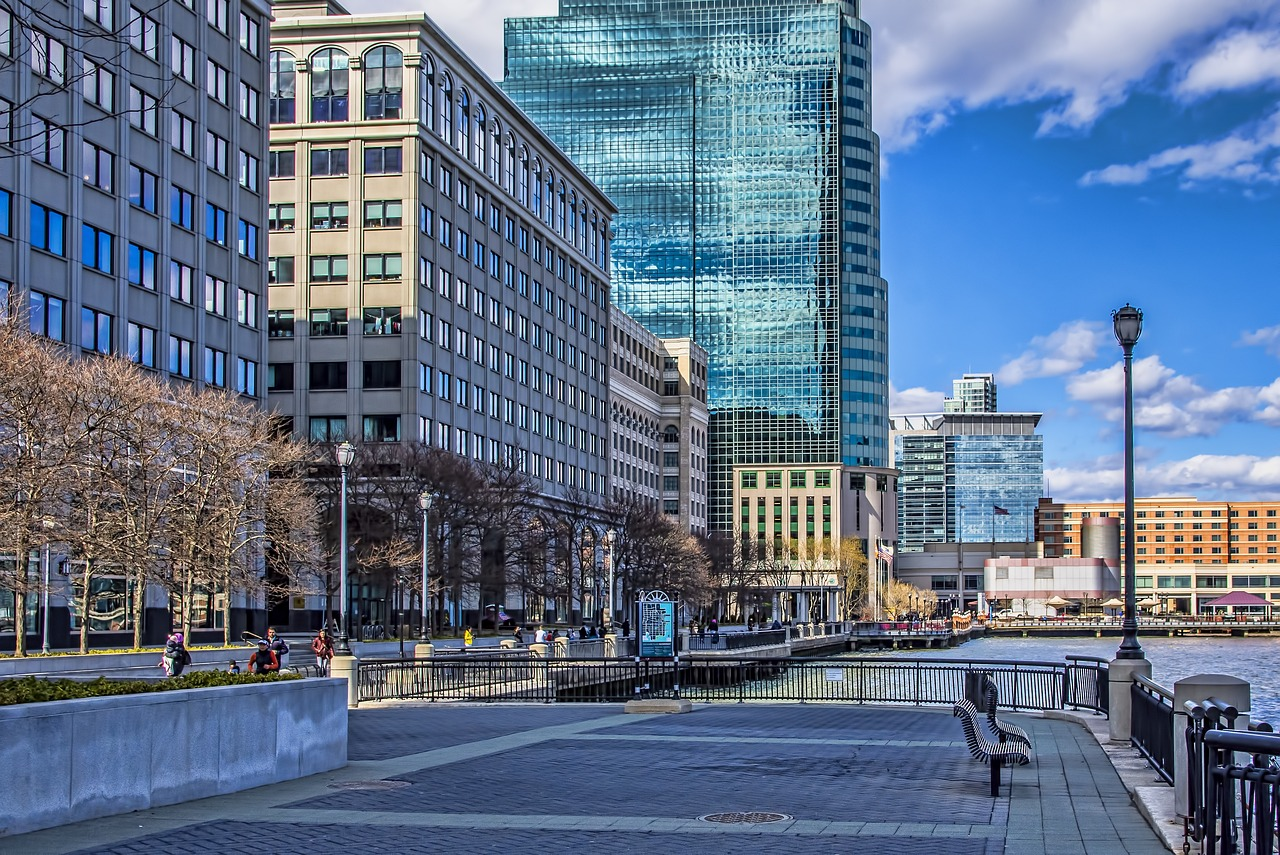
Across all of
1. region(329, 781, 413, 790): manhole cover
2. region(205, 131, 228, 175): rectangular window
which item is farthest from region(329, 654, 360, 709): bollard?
region(205, 131, 228, 175): rectangular window

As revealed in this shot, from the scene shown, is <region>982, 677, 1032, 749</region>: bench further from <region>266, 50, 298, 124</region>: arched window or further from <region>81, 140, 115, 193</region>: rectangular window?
<region>266, 50, 298, 124</region>: arched window

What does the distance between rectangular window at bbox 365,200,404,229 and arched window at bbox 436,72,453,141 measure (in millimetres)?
6726

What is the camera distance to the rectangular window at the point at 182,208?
6488 centimetres

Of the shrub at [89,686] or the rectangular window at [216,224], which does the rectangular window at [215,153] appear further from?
the shrub at [89,686]

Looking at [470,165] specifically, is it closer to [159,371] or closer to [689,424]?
[159,371]

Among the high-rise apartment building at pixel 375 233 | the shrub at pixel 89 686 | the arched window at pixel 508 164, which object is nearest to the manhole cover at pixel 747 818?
the shrub at pixel 89 686

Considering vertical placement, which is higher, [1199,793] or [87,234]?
[87,234]

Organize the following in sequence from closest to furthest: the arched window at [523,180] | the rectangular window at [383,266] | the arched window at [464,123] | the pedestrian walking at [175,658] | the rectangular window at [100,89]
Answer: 1. the pedestrian walking at [175,658]
2. the rectangular window at [100,89]
3. the rectangular window at [383,266]
4. the arched window at [464,123]
5. the arched window at [523,180]

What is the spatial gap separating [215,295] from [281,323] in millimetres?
25638

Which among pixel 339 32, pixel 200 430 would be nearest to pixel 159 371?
pixel 200 430

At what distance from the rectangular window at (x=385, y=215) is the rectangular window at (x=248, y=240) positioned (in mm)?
21592

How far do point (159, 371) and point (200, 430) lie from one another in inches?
509

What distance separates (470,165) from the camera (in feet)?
331

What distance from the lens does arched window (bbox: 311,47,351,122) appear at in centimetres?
9494
